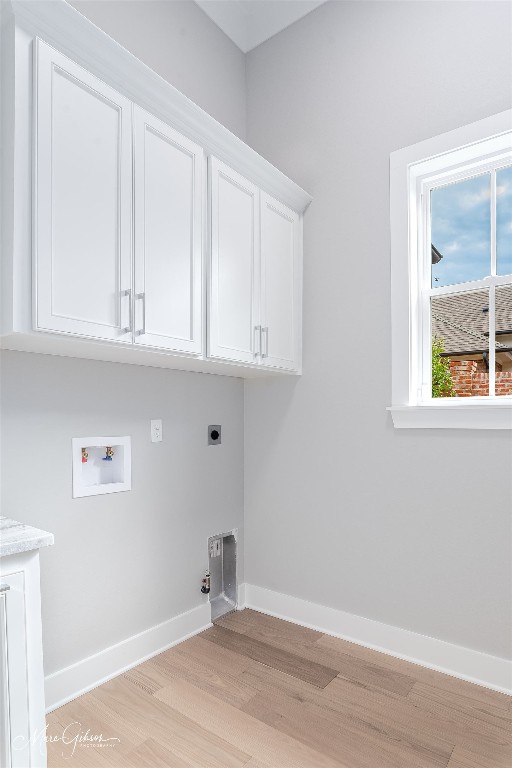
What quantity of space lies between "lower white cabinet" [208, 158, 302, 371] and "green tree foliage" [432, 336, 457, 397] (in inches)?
27.6

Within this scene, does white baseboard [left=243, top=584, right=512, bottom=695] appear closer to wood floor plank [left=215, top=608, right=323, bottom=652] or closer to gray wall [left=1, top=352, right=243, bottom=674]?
wood floor plank [left=215, top=608, right=323, bottom=652]

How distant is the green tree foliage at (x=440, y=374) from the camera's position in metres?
2.23

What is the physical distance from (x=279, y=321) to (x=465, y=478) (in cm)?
114

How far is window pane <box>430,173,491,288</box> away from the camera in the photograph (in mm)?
2174

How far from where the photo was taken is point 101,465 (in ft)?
6.75

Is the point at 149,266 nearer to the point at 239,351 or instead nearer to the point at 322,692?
the point at 239,351

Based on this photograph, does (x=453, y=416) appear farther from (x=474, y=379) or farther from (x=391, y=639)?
(x=391, y=639)

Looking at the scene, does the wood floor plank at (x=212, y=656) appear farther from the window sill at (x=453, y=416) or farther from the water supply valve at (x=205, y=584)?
the window sill at (x=453, y=416)

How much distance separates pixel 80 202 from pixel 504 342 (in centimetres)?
180

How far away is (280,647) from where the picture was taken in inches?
89.8

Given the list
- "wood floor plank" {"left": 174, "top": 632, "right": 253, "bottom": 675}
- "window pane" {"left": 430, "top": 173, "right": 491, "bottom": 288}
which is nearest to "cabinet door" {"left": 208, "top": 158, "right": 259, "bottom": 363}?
"window pane" {"left": 430, "top": 173, "right": 491, "bottom": 288}

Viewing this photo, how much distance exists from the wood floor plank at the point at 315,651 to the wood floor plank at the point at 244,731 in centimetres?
49

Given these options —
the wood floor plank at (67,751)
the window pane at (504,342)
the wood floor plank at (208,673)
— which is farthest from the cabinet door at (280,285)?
the wood floor plank at (67,751)

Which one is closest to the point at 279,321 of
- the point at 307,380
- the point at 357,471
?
the point at 307,380
